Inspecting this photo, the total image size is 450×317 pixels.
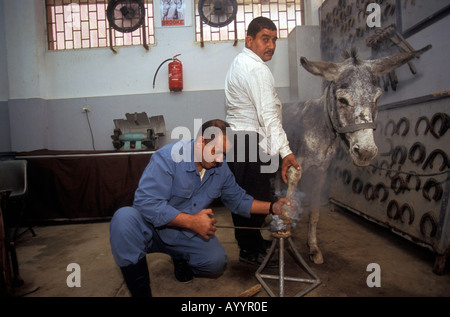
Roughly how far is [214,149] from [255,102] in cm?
54

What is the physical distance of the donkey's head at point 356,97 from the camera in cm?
194

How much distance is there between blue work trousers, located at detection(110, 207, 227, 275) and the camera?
1696mm

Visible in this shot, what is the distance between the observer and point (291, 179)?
2197 mm


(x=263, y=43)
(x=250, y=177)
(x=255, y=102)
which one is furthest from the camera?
(x=250, y=177)

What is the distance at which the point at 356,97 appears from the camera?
78.4 inches

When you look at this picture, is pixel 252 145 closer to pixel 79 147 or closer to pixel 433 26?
pixel 433 26

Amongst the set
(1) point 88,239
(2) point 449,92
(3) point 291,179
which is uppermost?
(2) point 449,92

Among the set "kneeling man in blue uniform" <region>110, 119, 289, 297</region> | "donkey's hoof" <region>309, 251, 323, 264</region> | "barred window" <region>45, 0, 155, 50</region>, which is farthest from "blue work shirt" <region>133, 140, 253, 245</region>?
"barred window" <region>45, 0, 155, 50</region>

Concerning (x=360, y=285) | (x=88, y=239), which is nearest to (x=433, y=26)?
(x=360, y=285)

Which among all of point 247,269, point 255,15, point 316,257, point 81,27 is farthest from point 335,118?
point 81,27

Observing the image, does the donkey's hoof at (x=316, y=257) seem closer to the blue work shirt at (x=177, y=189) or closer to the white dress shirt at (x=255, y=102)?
the blue work shirt at (x=177, y=189)

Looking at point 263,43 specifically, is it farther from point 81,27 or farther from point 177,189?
point 81,27
